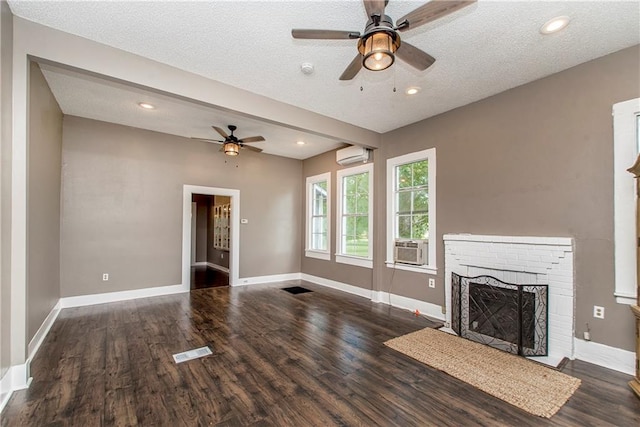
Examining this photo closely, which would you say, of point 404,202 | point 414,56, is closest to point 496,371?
point 404,202

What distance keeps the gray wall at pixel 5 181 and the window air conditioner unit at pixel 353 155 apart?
434 centimetres

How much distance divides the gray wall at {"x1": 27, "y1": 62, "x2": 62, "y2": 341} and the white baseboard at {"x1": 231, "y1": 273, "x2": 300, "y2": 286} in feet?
9.70

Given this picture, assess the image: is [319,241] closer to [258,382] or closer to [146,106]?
[146,106]

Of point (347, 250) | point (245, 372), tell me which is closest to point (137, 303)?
point (245, 372)

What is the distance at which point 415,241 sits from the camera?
177 inches

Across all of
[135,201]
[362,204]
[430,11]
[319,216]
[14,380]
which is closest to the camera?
[430,11]

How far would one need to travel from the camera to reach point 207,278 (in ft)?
22.9

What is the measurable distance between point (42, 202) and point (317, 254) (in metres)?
4.63

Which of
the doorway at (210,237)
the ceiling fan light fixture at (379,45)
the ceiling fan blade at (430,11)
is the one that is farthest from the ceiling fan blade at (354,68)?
the doorway at (210,237)

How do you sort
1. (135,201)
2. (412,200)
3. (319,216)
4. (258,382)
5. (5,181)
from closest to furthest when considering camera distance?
(5,181) < (258,382) < (412,200) < (135,201) < (319,216)

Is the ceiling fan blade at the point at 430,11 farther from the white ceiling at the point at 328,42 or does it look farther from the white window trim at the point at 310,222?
the white window trim at the point at 310,222

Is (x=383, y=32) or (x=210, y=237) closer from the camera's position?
(x=383, y=32)

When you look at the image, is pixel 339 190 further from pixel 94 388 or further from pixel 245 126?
pixel 94 388

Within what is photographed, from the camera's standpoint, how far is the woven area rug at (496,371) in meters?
2.23
